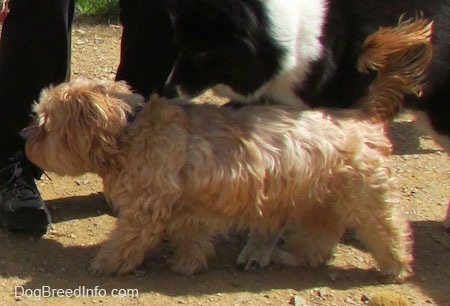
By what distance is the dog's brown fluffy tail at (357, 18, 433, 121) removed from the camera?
331 cm

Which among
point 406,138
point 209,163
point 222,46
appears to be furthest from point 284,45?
point 406,138

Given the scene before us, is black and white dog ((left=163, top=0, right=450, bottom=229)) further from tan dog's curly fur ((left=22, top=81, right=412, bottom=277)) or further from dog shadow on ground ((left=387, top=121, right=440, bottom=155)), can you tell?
dog shadow on ground ((left=387, top=121, right=440, bottom=155))

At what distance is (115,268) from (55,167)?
459 mm

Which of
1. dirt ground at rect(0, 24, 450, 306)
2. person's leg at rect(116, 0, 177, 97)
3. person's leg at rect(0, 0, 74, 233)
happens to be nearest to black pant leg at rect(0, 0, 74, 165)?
person's leg at rect(0, 0, 74, 233)

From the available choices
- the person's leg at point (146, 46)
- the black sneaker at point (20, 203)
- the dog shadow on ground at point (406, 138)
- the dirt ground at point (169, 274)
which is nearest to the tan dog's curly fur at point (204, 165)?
the dirt ground at point (169, 274)

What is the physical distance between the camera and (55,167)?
322cm

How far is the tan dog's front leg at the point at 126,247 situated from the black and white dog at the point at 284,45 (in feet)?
2.12

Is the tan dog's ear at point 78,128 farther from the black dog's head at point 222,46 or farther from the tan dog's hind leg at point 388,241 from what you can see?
the tan dog's hind leg at point 388,241

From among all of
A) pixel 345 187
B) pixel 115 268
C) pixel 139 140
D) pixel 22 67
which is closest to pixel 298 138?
pixel 345 187

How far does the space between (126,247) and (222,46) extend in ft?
2.89

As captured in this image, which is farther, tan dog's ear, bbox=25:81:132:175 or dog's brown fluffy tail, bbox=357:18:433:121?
dog's brown fluffy tail, bbox=357:18:433:121

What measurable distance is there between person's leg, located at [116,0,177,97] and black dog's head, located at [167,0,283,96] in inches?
13.2

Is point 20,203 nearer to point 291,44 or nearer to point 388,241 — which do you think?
point 291,44

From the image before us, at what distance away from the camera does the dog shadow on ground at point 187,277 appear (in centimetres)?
325
